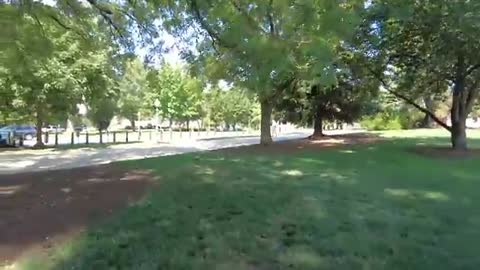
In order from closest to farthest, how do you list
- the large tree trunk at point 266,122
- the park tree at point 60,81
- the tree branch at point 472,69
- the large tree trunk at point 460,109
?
the tree branch at point 472,69
the large tree trunk at point 460,109
the park tree at point 60,81
the large tree trunk at point 266,122

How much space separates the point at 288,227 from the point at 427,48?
46.8ft

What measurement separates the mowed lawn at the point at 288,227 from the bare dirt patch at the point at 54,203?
0.36m

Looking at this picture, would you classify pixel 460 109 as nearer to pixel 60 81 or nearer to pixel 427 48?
pixel 427 48

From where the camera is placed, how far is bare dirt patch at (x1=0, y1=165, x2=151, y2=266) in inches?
245

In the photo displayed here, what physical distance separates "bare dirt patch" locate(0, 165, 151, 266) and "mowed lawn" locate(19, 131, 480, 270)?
0.36m

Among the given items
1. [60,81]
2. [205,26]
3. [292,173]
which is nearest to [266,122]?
[60,81]

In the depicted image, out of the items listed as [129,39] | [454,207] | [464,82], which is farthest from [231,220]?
[464,82]

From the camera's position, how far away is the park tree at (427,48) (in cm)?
1511

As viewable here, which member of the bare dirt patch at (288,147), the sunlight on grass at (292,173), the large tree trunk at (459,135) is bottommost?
the sunlight on grass at (292,173)

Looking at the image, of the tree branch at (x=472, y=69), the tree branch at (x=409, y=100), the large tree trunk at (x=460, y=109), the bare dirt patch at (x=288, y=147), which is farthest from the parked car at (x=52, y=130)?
the tree branch at (x=472, y=69)

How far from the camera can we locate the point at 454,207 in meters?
7.84

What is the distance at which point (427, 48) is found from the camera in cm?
1866

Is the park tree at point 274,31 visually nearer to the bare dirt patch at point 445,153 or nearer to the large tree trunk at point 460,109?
the bare dirt patch at point 445,153

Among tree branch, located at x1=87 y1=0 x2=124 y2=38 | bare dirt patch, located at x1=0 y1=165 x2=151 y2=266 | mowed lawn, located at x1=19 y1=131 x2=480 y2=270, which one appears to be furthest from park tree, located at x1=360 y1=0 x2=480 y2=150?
bare dirt patch, located at x1=0 y1=165 x2=151 y2=266
